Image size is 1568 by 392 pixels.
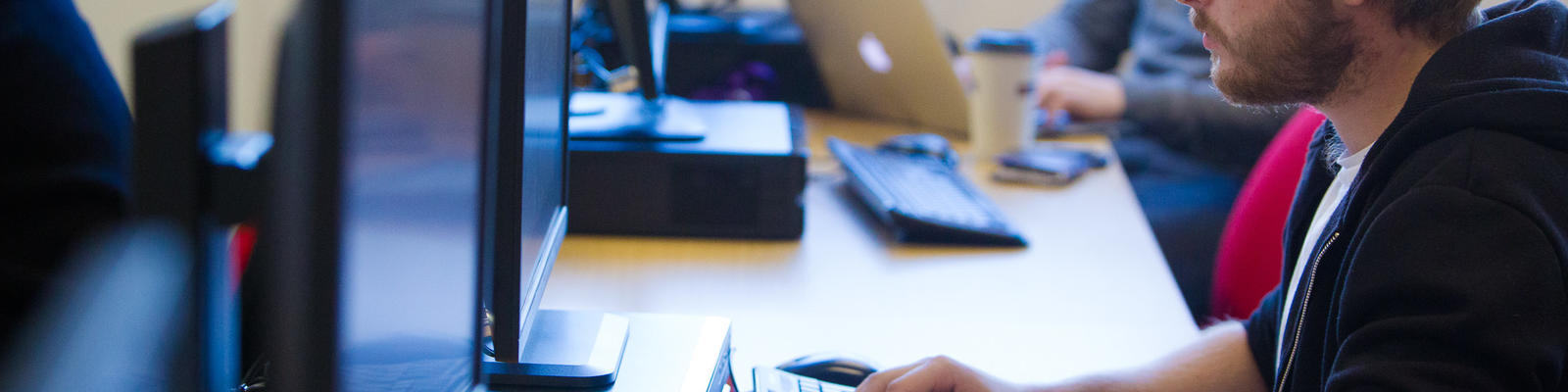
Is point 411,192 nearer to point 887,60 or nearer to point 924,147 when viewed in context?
point 924,147

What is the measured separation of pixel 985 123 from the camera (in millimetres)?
1765

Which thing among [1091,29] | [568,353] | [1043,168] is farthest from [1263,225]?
[1091,29]

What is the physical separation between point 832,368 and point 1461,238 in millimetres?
453

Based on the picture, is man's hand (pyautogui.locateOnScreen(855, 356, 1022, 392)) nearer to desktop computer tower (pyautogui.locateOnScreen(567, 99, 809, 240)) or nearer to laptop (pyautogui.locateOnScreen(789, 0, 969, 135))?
desktop computer tower (pyautogui.locateOnScreen(567, 99, 809, 240))

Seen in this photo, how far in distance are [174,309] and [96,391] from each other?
16cm

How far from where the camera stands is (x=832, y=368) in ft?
3.03

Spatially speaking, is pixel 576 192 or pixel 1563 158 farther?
pixel 576 192

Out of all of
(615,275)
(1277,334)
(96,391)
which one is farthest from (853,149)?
(96,391)

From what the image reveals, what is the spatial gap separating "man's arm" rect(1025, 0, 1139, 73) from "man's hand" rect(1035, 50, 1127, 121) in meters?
0.57

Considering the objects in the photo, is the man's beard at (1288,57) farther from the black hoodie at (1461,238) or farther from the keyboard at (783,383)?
the keyboard at (783,383)

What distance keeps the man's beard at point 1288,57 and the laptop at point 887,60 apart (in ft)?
2.84

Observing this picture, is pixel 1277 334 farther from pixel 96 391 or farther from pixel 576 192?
pixel 96 391

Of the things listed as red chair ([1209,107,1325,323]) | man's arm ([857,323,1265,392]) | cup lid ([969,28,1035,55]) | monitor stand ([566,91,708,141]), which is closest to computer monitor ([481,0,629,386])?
man's arm ([857,323,1265,392])

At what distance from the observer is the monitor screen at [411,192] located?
33 cm
